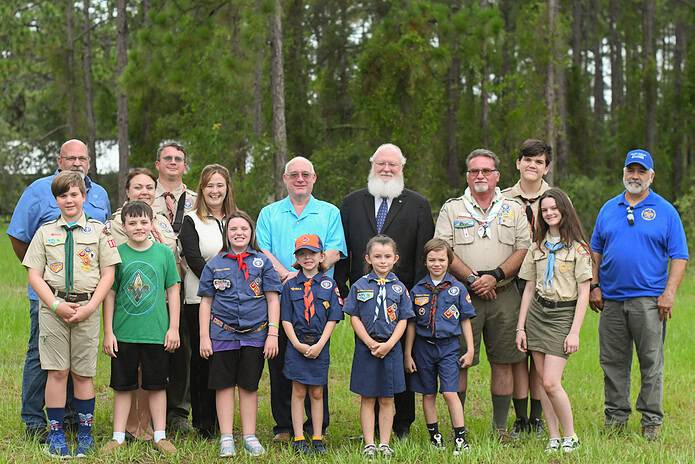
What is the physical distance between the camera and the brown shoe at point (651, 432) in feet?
21.1

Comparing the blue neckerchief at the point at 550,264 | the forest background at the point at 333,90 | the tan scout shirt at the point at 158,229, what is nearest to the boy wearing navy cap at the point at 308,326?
the tan scout shirt at the point at 158,229

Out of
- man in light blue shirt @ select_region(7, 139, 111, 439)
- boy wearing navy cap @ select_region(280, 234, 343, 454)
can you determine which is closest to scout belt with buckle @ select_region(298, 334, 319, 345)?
boy wearing navy cap @ select_region(280, 234, 343, 454)

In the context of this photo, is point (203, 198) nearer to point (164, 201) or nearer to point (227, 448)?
point (164, 201)

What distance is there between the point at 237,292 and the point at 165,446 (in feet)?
3.83

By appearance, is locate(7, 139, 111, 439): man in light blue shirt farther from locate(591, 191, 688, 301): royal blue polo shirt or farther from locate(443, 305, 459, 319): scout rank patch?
locate(591, 191, 688, 301): royal blue polo shirt

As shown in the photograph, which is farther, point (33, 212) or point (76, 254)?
point (33, 212)

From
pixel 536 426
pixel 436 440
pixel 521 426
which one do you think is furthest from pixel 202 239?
pixel 536 426

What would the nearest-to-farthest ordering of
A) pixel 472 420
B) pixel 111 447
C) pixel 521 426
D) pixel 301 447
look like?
pixel 111 447
pixel 301 447
pixel 521 426
pixel 472 420

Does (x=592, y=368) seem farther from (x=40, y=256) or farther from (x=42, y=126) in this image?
(x=42, y=126)

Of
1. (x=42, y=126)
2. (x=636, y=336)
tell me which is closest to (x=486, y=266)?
(x=636, y=336)

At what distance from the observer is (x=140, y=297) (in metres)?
5.91

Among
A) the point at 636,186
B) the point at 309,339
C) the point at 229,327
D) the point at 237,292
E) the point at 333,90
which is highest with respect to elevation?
the point at 333,90

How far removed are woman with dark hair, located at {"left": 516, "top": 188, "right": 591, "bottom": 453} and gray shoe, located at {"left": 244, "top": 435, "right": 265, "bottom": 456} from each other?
200 centimetres

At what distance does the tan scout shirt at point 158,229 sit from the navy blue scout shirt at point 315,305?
0.95 meters
